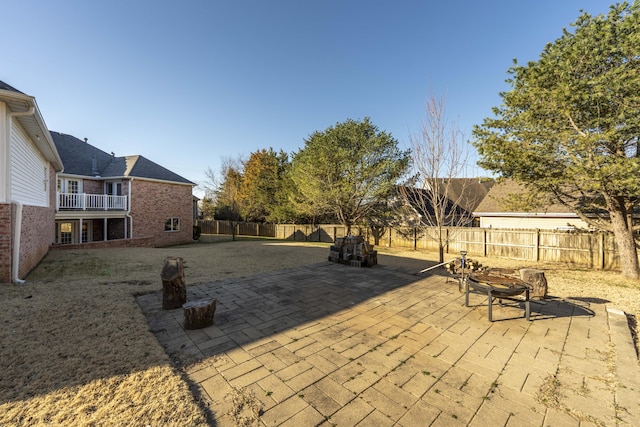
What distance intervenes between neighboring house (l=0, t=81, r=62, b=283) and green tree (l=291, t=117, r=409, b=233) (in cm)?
1275

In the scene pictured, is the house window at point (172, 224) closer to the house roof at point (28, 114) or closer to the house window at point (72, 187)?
the house window at point (72, 187)

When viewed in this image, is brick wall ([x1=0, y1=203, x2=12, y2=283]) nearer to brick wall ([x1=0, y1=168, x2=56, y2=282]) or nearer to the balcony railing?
brick wall ([x1=0, y1=168, x2=56, y2=282])

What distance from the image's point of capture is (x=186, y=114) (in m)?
14.6

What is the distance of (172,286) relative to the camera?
5109 mm

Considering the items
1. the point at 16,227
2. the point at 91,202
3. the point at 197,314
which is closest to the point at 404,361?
the point at 197,314

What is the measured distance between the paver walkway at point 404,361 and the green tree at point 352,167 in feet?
38.8

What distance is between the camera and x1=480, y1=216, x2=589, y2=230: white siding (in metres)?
13.8

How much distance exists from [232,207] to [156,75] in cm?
1865

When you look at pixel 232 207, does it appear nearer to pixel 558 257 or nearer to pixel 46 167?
pixel 46 167

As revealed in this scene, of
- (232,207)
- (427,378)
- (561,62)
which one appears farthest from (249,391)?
(232,207)

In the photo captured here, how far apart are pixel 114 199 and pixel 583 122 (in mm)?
23583

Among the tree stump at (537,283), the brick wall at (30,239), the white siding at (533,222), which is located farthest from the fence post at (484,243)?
the brick wall at (30,239)

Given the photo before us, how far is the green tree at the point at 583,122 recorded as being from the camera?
6.97 metres

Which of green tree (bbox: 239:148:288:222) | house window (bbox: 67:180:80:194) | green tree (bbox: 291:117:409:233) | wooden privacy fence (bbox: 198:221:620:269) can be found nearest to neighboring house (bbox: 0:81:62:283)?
house window (bbox: 67:180:80:194)
